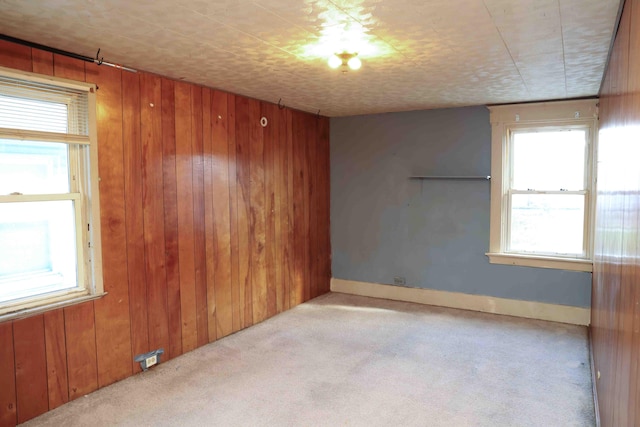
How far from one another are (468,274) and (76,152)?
13.0ft

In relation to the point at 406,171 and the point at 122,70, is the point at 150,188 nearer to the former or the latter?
the point at 122,70

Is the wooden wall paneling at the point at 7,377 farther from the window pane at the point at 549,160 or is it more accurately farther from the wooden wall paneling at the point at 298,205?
the window pane at the point at 549,160

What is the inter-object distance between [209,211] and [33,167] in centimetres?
145

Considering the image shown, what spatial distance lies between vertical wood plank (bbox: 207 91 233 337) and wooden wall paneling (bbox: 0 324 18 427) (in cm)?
166

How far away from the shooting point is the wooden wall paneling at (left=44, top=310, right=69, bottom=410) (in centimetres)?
277

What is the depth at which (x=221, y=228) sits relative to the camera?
13.3 feet

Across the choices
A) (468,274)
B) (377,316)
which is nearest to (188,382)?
(377,316)

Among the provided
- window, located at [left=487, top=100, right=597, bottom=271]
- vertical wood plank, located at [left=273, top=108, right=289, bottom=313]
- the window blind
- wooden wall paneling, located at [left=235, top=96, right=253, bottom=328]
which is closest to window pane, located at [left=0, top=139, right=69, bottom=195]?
the window blind

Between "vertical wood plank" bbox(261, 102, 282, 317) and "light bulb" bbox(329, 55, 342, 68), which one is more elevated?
"light bulb" bbox(329, 55, 342, 68)

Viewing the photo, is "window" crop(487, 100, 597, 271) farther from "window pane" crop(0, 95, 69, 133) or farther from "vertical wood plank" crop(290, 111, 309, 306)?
"window pane" crop(0, 95, 69, 133)

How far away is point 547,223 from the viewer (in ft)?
15.0

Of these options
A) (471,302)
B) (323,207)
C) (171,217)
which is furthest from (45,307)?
(471,302)

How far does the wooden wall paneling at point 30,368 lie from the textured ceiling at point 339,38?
5.54 ft

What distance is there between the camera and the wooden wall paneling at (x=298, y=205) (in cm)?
502
